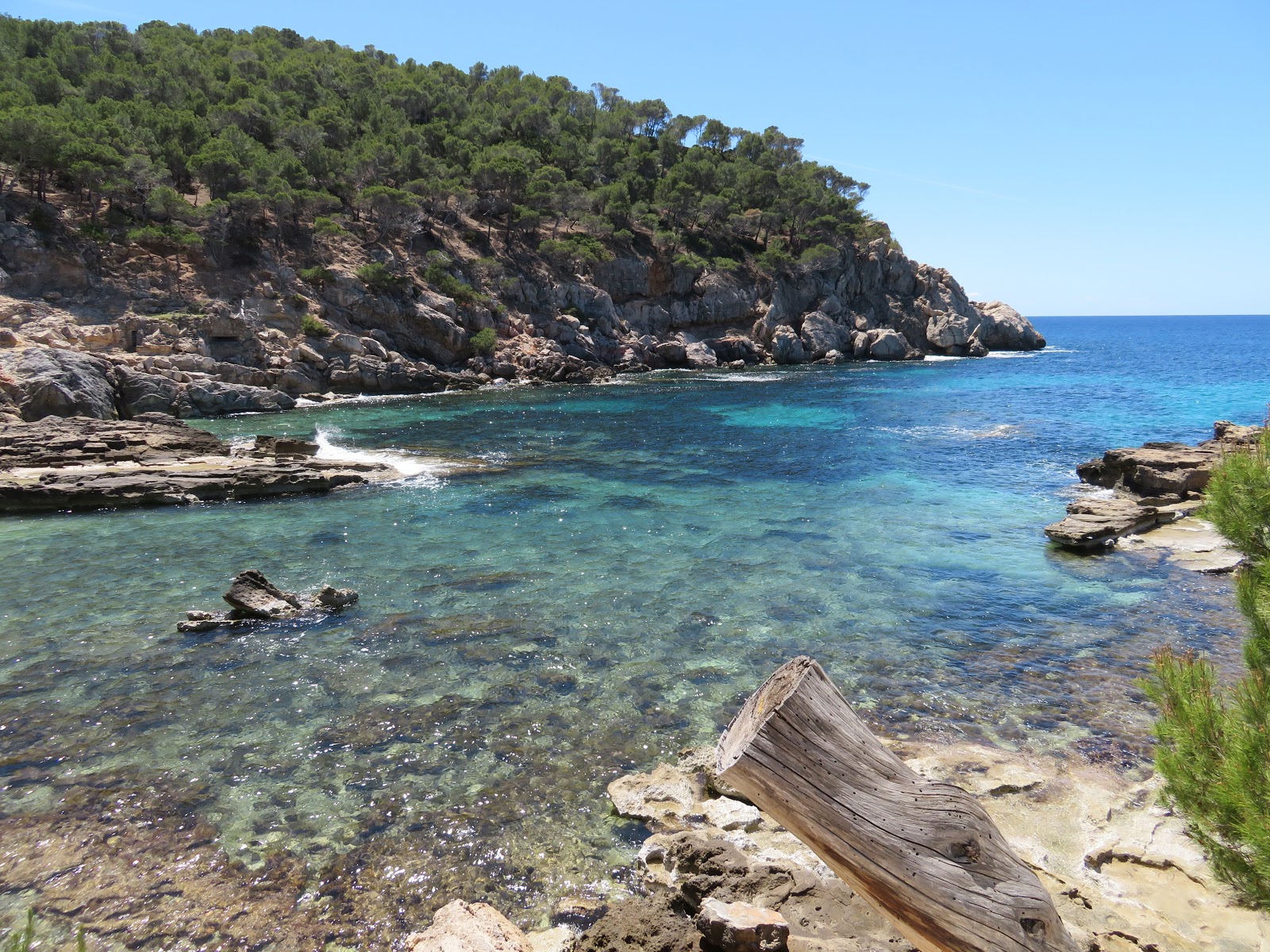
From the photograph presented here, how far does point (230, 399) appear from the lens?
3772 centimetres

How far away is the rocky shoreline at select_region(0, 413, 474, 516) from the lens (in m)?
20.1

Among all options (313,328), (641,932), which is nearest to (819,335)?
(313,328)

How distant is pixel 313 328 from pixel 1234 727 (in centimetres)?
5025

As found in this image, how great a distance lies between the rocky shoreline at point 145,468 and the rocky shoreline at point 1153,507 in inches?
775

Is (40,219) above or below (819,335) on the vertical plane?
above

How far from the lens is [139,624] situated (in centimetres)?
1220

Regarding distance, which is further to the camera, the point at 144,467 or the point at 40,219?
the point at 40,219

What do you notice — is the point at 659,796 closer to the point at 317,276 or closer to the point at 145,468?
the point at 145,468

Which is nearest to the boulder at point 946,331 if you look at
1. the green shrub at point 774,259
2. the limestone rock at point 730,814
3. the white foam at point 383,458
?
the green shrub at point 774,259

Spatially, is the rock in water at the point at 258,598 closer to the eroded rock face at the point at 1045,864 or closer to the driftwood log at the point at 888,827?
the eroded rock face at the point at 1045,864

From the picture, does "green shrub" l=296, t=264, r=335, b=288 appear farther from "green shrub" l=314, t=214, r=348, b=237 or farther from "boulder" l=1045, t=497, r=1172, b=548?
"boulder" l=1045, t=497, r=1172, b=548

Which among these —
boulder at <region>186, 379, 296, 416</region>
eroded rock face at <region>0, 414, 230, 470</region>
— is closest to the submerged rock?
eroded rock face at <region>0, 414, 230, 470</region>

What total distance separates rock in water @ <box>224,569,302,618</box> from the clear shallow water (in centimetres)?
52

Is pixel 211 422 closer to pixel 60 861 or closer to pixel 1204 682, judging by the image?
pixel 60 861
